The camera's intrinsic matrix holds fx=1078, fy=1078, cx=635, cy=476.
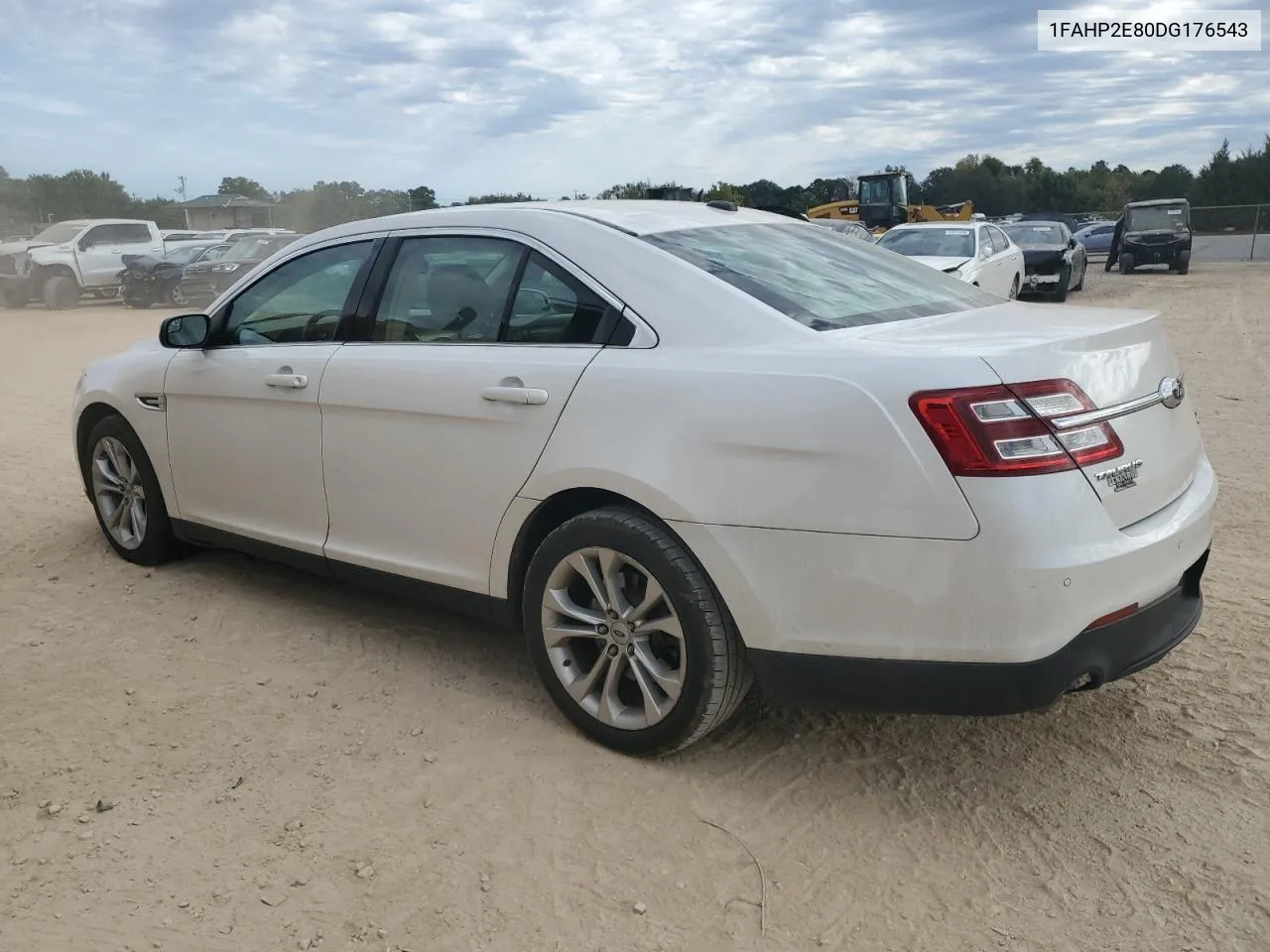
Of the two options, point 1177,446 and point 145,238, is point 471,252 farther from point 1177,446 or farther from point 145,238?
point 145,238

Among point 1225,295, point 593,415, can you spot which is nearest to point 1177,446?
point 593,415

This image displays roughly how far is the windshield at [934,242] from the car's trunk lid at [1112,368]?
39.1 feet

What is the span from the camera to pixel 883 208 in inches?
A: 1167

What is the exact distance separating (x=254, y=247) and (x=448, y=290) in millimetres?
19611

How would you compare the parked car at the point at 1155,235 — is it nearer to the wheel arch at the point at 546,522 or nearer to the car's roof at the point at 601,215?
the car's roof at the point at 601,215

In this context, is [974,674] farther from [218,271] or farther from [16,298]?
[16,298]

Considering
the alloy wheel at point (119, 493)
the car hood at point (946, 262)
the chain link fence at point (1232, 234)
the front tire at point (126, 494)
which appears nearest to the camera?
the front tire at point (126, 494)

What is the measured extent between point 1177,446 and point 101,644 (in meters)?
3.81

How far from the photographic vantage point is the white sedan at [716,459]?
2510 millimetres

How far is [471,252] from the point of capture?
3.60 m

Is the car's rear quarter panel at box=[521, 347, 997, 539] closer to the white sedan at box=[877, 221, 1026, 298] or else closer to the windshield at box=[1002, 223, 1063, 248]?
the white sedan at box=[877, 221, 1026, 298]

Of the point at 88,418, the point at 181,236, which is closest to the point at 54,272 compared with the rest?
the point at 181,236

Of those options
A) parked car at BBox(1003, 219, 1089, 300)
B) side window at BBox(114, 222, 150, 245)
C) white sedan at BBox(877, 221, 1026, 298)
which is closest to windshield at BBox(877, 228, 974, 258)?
white sedan at BBox(877, 221, 1026, 298)

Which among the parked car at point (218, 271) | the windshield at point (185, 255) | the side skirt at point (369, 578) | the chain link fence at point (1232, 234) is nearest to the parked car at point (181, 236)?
the windshield at point (185, 255)
